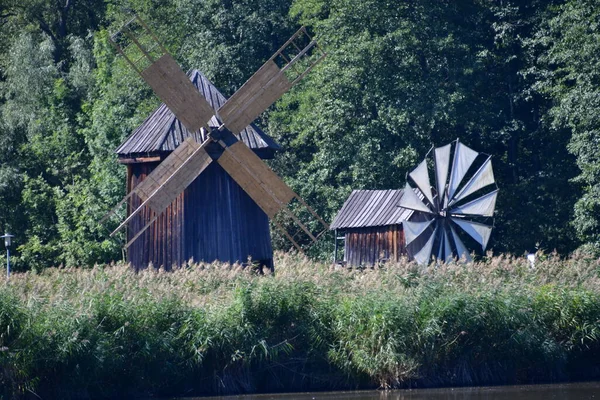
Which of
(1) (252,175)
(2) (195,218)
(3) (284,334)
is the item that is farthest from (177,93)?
(3) (284,334)

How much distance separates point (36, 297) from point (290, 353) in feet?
12.7

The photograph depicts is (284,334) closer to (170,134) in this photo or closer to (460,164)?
(170,134)

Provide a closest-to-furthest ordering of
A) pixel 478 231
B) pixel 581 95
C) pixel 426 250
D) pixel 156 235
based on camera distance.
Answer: pixel 156 235 < pixel 478 231 < pixel 426 250 < pixel 581 95

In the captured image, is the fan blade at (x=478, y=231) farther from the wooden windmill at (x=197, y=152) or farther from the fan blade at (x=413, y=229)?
the wooden windmill at (x=197, y=152)

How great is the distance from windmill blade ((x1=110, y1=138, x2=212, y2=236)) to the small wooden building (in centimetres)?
699

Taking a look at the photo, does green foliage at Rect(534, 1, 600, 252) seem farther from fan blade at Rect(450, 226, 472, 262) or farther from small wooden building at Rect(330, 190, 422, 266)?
fan blade at Rect(450, 226, 472, 262)

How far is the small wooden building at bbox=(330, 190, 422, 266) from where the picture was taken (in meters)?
26.2

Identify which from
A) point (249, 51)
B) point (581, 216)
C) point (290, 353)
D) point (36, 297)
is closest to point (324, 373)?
point (290, 353)

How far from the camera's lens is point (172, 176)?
19.9 m

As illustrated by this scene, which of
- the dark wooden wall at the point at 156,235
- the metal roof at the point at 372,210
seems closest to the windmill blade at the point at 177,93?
the dark wooden wall at the point at 156,235

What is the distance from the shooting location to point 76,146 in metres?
35.2

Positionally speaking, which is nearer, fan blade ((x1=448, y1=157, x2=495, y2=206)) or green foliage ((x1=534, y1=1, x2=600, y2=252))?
fan blade ((x1=448, y1=157, x2=495, y2=206))

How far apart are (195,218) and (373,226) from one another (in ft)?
24.9

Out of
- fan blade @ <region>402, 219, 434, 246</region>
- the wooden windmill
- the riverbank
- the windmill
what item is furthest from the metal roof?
the riverbank
